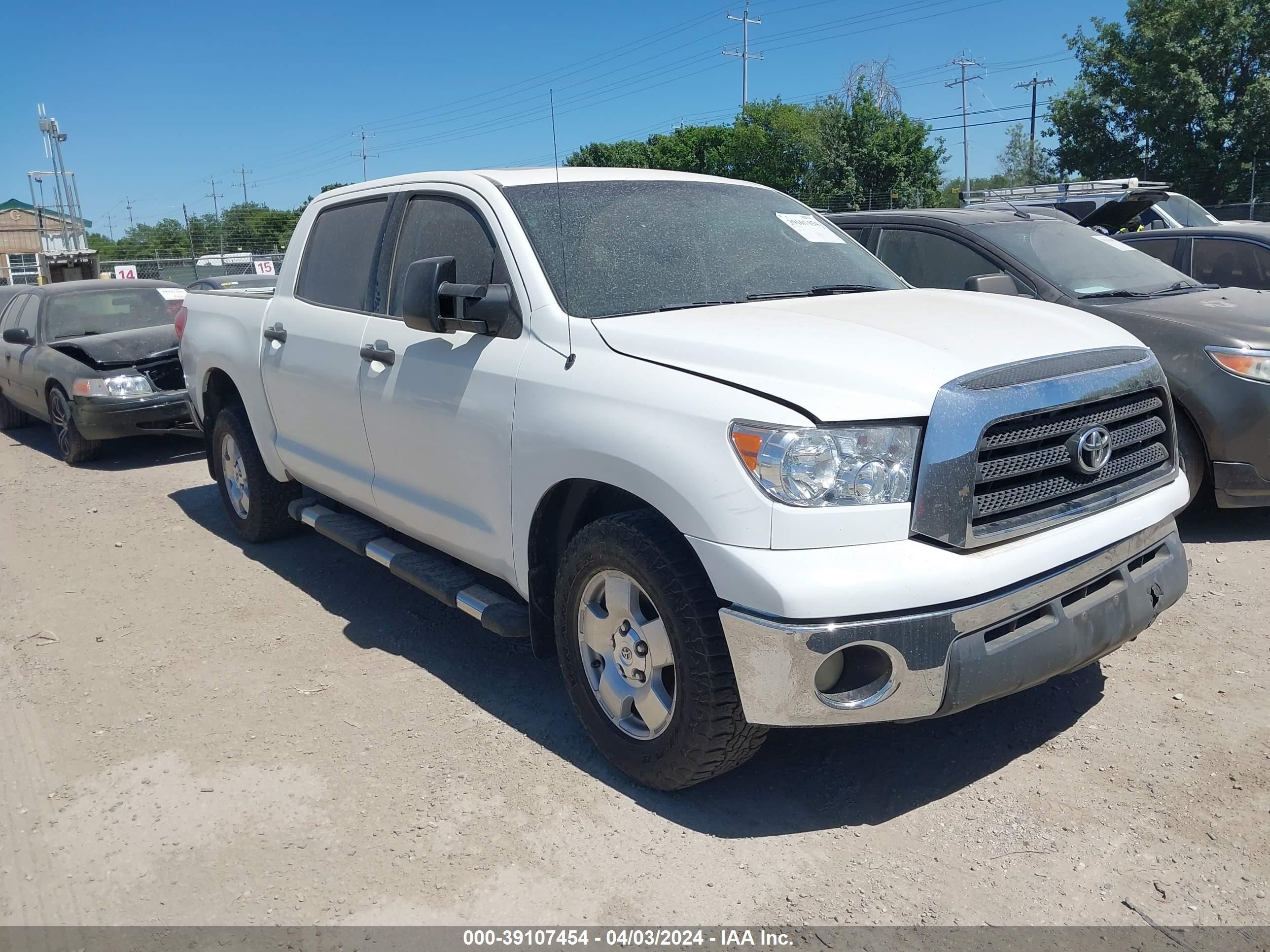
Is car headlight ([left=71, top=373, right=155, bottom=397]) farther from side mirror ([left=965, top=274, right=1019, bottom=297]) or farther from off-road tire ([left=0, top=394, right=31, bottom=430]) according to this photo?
side mirror ([left=965, top=274, right=1019, bottom=297])

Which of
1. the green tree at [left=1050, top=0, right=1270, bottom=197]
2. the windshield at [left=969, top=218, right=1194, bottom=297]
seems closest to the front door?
the windshield at [left=969, top=218, right=1194, bottom=297]

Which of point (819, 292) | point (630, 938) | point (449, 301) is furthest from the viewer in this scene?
point (819, 292)

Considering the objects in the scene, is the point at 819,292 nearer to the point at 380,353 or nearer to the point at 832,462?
the point at 832,462

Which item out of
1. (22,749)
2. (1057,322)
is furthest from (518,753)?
(1057,322)

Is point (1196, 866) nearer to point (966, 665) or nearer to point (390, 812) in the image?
point (966, 665)

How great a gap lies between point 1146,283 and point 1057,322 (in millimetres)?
3376

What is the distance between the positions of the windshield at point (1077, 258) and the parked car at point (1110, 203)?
2.88m

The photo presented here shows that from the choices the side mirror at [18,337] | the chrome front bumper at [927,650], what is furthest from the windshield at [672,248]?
the side mirror at [18,337]

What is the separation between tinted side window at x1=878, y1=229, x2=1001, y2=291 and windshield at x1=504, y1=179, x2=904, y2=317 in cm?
200

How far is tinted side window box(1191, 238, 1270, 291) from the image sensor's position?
25.5 feet

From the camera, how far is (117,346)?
964 centimetres

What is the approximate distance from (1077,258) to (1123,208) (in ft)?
15.9

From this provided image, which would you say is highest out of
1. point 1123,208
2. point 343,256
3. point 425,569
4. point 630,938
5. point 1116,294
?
point 1123,208

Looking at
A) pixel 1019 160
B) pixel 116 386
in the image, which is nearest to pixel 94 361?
pixel 116 386
